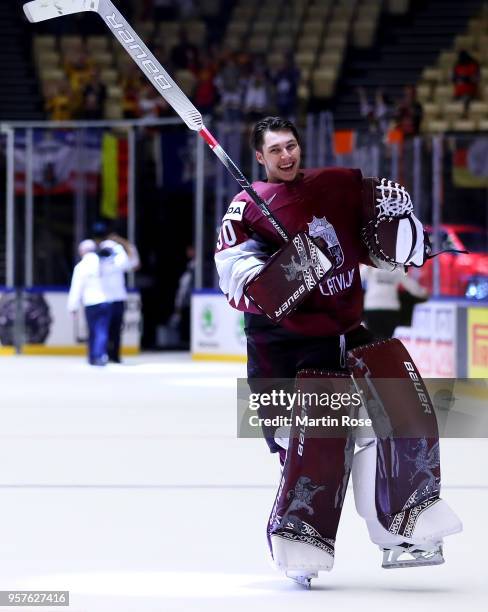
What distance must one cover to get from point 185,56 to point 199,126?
63.9 ft

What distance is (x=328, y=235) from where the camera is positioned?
485 cm

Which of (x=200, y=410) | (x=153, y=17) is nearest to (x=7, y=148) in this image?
(x=153, y=17)

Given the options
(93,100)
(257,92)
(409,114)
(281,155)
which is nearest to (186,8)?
(257,92)

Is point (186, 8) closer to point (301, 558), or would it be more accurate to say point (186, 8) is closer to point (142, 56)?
point (142, 56)

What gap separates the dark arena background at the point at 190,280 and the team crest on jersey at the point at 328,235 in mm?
922

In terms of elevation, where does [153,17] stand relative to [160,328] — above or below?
above

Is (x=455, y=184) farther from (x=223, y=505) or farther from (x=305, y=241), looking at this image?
(x=305, y=241)

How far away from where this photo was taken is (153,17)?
25.6 m

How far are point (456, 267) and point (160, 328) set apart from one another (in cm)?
861

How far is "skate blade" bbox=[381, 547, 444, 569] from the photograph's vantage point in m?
4.90

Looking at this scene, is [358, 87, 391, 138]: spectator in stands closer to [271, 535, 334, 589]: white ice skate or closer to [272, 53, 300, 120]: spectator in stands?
[272, 53, 300, 120]: spectator in stands

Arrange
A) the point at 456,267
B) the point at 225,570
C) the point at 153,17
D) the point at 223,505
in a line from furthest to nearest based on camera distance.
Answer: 1. the point at 153,17
2. the point at 456,267
3. the point at 223,505
4. the point at 225,570

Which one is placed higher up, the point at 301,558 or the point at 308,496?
the point at 308,496

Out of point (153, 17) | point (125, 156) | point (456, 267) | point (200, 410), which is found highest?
point (153, 17)
